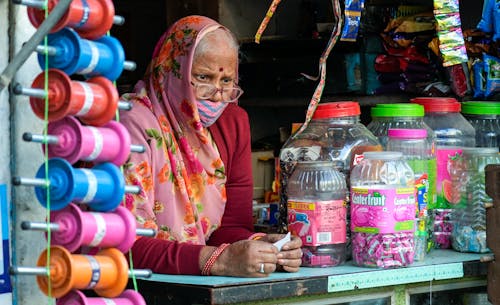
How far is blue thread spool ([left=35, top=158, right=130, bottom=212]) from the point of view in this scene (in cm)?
187

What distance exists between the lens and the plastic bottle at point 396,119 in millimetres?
3062

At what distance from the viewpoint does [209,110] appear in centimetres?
302

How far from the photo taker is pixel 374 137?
3.05 m

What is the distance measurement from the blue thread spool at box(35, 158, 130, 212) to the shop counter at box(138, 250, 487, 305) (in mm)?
636

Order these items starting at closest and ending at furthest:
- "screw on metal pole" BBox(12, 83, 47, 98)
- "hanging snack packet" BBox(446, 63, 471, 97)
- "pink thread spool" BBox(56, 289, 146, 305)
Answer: "screw on metal pole" BBox(12, 83, 47, 98) < "pink thread spool" BBox(56, 289, 146, 305) < "hanging snack packet" BBox(446, 63, 471, 97)

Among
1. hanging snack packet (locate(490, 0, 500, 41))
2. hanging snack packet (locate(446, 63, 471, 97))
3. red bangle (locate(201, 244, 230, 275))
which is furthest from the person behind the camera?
hanging snack packet (locate(446, 63, 471, 97))

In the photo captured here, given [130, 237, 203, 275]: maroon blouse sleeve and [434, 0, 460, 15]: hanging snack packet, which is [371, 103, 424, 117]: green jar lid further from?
[130, 237, 203, 275]: maroon blouse sleeve

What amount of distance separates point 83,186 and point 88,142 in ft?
0.29

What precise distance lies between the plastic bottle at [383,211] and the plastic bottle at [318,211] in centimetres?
5

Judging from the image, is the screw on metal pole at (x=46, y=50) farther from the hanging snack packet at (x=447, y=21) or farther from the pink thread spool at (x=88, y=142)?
the hanging snack packet at (x=447, y=21)

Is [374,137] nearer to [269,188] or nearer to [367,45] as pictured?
[367,45]

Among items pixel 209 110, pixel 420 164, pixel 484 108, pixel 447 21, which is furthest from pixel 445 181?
pixel 209 110

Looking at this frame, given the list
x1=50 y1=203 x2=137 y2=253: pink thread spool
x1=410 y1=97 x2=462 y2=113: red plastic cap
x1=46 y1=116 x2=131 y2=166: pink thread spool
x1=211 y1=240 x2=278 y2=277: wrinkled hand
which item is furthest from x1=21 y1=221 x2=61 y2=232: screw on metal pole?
x1=410 y1=97 x2=462 y2=113: red plastic cap

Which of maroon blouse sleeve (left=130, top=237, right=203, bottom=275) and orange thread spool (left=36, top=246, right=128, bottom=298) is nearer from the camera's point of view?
orange thread spool (left=36, top=246, right=128, bottom=298)
